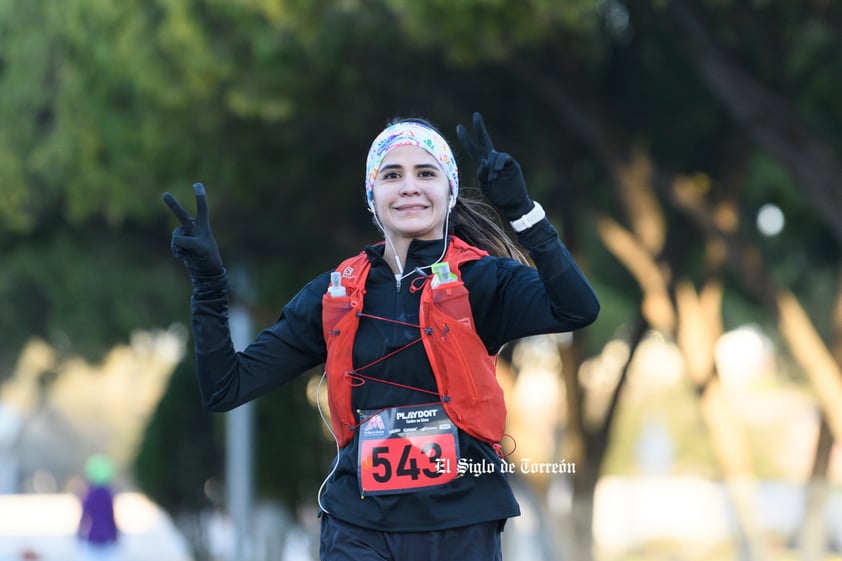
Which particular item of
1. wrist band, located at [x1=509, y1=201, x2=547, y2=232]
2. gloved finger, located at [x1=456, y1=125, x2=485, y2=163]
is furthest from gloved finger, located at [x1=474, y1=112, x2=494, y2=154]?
wrist band, located at [x1=509, y1=201, x2=547, y2=232]

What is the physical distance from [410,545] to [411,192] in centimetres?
88

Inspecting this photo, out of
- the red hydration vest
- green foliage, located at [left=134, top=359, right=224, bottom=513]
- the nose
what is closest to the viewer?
the red hydration vest

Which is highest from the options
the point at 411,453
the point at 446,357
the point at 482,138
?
the point at 482,138

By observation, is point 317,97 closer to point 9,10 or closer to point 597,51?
point 597,51

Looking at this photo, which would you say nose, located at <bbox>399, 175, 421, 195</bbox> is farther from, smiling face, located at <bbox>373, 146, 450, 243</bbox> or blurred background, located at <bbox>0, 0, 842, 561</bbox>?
blurred background, located at <bbox>0, 0, 842, 561</bbox>

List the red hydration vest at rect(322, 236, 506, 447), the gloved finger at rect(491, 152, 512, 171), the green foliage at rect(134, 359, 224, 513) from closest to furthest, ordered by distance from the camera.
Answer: the gloved finger at rect(491, 152, 512, 171), the red hydration vest at rect(322, 236, 506, 447), the green foliage at rect(134, 359, 224, 513)

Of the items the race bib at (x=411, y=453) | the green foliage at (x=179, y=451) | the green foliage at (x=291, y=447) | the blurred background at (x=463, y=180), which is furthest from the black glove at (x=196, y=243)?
the green foliage at (x=179, y=451)

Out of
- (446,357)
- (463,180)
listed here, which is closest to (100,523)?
(463,180)

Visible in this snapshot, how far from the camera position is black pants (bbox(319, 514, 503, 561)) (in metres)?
3.93

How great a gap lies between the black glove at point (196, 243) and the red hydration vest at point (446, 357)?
300 mm

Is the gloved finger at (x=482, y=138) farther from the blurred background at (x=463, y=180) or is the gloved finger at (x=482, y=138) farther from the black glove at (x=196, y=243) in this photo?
the blurred background at (x=463, y=180)

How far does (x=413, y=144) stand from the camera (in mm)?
4184

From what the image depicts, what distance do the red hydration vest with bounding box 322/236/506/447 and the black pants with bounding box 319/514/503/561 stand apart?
24 cm

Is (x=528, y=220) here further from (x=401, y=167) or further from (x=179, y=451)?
(x=179, y=451)
